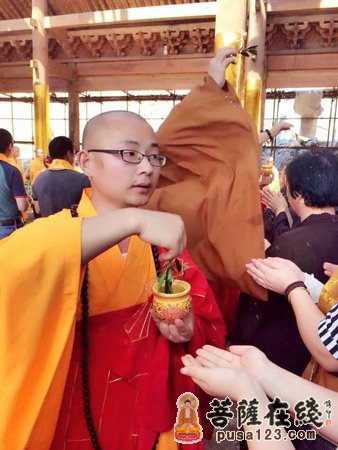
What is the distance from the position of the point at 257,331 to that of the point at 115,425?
701 millimetres

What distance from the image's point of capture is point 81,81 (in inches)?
371

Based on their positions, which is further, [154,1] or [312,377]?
[154,1]

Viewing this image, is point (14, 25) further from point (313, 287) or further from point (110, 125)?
point (313, 287)

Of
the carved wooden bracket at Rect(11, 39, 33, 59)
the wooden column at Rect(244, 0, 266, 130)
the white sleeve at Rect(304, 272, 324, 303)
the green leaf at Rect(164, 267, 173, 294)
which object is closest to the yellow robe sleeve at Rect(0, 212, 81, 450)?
the green leaf at Rect(164, 267, 173, 294)

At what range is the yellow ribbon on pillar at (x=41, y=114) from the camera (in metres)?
7.43

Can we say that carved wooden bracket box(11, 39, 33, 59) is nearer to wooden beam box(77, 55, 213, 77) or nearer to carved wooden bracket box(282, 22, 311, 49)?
wooden beam box(77, 55, 213, 77)

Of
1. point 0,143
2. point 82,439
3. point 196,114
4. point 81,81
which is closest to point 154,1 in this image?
point 81,81

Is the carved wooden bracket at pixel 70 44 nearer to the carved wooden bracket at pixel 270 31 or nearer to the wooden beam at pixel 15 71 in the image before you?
the wooden beam at pixel 15 71

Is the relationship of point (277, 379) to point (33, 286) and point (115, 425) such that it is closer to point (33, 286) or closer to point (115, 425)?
point (115, 425)

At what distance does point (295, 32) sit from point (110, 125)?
23.3 feet

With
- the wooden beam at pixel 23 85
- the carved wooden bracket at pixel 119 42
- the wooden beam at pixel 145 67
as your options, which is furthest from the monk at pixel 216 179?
the wooden beam at pixel 23 85

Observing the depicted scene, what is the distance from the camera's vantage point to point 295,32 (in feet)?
23.4

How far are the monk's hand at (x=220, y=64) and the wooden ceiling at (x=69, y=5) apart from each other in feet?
20.4

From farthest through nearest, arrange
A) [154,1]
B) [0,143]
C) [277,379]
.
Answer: [154,1] → [0,143] → [277,379]
